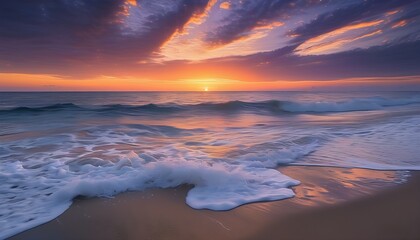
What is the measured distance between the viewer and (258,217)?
9.86 feet

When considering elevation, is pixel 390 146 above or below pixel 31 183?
above

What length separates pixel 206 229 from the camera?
2.75 meters

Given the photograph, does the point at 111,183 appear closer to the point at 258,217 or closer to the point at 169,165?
the point at 169,165

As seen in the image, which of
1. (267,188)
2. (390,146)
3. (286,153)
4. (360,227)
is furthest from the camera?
(390,146)

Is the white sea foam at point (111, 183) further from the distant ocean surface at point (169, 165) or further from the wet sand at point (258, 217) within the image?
the wet sand at point (258, 217)

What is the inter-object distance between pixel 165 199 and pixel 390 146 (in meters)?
6.16

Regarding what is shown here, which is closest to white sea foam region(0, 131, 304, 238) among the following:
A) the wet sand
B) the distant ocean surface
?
the distant ocean surface

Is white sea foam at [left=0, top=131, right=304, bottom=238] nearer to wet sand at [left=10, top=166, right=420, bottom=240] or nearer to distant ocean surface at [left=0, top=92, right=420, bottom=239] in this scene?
distant ocean surface at [left=0, top=92, right=420, bottom=239]

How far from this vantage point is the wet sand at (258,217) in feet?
8.70

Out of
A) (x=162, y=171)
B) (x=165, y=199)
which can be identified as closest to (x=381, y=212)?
(x=165, y=199)

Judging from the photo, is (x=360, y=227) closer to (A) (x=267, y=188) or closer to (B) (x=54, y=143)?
(A) (x=267, y=188)

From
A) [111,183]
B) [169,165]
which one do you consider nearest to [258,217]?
[169,165]

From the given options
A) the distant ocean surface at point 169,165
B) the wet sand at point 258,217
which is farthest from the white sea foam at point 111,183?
the wet sand at point 258,217

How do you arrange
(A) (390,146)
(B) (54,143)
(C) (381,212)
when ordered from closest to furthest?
1. (C) (381,212)
2. (A) (390,146)
3. (B) (54,143)
